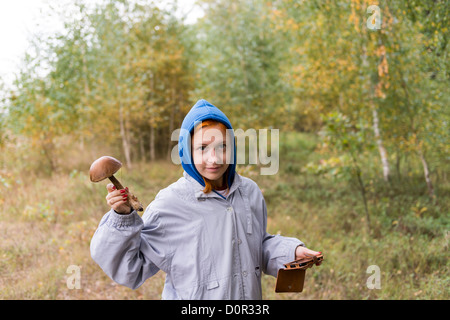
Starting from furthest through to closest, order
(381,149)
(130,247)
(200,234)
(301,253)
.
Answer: (381,149) < (301,253) < (200,234) < (130,247)

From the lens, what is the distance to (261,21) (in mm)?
10672

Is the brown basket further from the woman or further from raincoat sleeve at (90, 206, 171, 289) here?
raincoat sleeve at (90, 206, 171, 289)

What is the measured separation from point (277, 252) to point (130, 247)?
2.34ft

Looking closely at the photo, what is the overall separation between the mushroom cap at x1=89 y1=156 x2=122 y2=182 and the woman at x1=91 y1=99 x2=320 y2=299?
304 millimetres

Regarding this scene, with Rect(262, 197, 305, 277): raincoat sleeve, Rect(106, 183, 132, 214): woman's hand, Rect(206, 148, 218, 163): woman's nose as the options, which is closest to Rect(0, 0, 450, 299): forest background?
Rect(262, 197, 305, 277): raincoat sleeve

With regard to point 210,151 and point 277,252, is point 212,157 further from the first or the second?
point 277,252

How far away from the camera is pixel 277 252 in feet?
6.09

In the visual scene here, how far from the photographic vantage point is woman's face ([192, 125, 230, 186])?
169 cm

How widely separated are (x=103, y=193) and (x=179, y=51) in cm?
575

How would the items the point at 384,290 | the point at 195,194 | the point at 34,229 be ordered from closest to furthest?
the point at 195,194
the point at 384,290
the point at 34,229

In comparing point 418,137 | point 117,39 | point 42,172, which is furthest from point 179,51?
point 418,137

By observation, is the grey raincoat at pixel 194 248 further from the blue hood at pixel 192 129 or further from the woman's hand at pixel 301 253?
the woman's hand at pixel 301 253

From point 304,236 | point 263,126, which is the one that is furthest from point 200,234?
point 263,126
